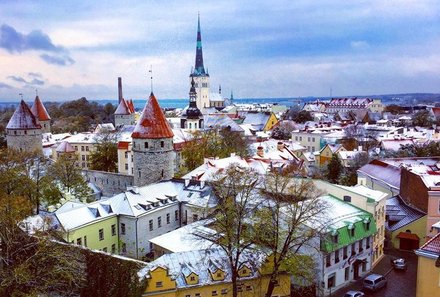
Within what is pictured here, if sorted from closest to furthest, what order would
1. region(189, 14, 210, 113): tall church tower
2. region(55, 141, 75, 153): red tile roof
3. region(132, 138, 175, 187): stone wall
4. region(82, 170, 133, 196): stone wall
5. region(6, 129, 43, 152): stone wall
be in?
1. region(132, 138, 175, 187): stone wall
2. region(82, 170, 133, 196): stone wall
3. region(6, 129, 43, 152): stone wall
4. region(55, 141, 75, 153): red tile roof
5. region(189, 14, 210, 113): tall church tower

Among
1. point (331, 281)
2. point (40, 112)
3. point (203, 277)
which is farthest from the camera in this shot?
point (40, 112)

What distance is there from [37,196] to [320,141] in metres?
49.4

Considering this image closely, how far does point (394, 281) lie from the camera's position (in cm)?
2756

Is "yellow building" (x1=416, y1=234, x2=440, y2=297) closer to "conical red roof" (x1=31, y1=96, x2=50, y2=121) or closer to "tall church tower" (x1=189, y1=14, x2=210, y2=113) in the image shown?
"conical red roof" (x1=31, y1=96, x2=50, y2=121)

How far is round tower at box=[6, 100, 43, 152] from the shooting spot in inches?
2077

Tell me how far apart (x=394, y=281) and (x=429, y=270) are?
781cm

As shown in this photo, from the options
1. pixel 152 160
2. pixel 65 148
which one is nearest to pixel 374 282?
pixel 152 160

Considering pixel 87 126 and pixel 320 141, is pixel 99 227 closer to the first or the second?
pixel 320 141

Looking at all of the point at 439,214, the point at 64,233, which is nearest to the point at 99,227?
the point at 64,233

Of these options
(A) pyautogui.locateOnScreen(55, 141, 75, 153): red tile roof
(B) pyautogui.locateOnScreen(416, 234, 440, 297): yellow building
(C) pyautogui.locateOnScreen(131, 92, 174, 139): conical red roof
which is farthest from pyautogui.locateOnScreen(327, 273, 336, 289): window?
(A) pyautogui.locateOnScreen(55, 141, 75, 153): red tile roof

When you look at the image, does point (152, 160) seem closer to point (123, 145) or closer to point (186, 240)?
point (186, 240)

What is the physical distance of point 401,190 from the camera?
37438 millimetres

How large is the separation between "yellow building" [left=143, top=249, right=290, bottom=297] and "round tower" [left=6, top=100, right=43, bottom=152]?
114 ft

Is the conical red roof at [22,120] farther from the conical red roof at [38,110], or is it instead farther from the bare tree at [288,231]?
the bare tree at [288,231]
